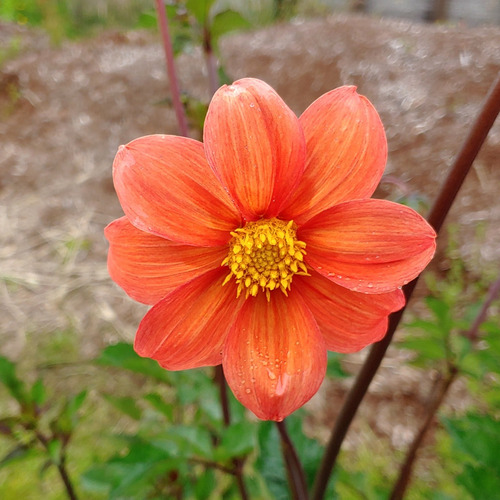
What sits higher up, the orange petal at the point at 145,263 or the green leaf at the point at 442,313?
the orange petal at the point at 145,263

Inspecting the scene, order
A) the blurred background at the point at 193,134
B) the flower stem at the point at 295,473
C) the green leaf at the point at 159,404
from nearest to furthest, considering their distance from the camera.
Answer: the flower stem at the point at 295,473
the green leaf at the point at 159,404
the blurred background at the point at 193,134

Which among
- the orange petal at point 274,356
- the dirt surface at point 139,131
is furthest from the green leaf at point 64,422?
the dirt surface at point 139,131

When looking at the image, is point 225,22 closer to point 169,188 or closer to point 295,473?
point 169,188

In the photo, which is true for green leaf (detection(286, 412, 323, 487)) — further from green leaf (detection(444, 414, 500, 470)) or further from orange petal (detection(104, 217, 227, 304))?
orange petal (detection(104, 217, 227, 304))

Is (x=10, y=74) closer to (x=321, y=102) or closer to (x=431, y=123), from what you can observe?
(x=431, y=123)

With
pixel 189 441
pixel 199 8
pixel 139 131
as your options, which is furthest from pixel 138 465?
pixel 139 131

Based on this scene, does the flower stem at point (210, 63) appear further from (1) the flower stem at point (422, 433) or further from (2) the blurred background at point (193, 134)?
(1) the flower stem at point (422, 433)

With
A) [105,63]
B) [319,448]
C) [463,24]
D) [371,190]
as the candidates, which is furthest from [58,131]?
[371,190]
